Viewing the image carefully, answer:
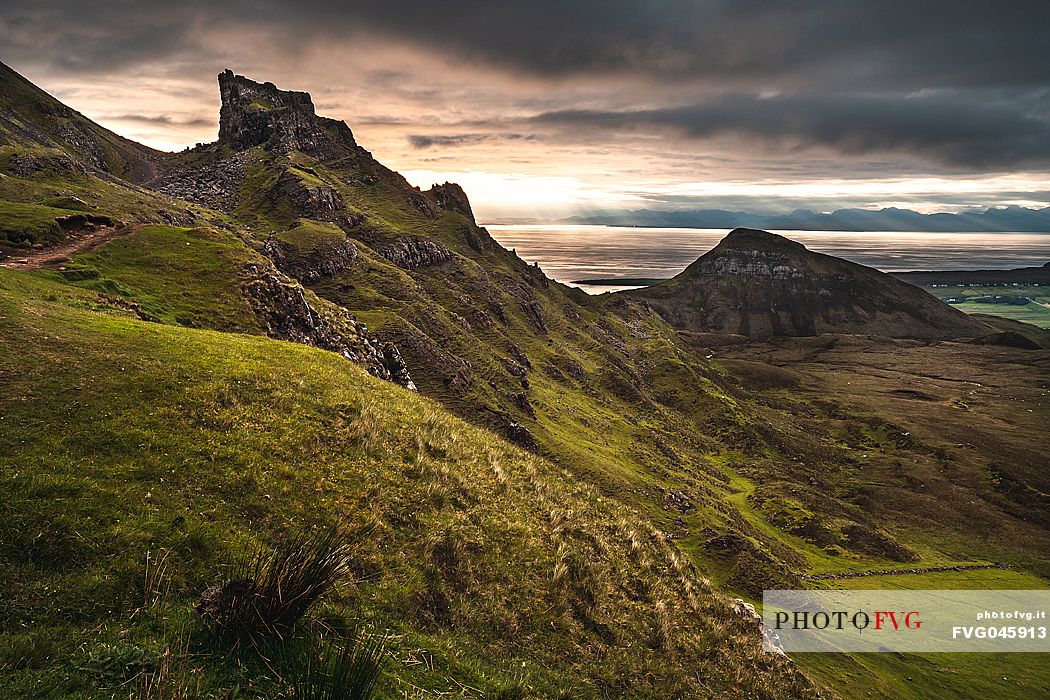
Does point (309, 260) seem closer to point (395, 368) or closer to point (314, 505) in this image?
point (395, 368)

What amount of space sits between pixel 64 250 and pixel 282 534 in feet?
125

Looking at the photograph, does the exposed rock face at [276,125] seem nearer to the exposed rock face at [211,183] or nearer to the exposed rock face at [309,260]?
the exposed rock face at [211,183]

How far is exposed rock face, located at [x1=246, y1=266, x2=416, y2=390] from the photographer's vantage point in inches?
1538

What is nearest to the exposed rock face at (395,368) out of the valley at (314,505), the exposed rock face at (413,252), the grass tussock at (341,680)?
the valley at (314,505)

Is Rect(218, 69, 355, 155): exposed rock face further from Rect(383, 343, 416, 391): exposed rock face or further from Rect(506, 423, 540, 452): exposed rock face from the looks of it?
Rect(506, 423, 540, 452): exposed rock face

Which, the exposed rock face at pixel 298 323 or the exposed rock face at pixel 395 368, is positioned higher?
the exposed rock face at pixel 298 323

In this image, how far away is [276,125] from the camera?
6762 inches

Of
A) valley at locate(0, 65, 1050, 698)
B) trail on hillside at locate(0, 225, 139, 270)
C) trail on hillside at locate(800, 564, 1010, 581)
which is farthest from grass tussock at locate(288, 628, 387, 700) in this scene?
trail on hillside at locate(800, 564, 1010, 581)

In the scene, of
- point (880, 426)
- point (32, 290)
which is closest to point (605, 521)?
point (32, 290)

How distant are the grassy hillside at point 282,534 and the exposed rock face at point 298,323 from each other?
1382cm

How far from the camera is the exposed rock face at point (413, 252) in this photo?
115m

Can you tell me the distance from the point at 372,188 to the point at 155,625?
17246 cm

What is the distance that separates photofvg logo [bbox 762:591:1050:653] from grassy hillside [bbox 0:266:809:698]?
3355 cm

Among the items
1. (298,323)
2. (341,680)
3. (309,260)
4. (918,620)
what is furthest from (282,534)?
(918,620)
